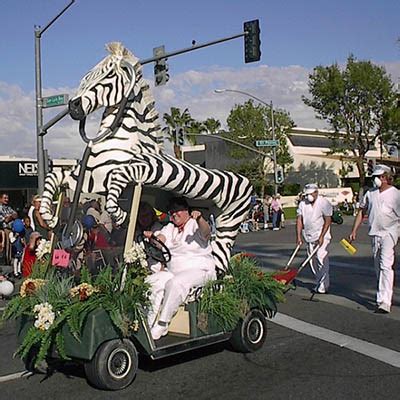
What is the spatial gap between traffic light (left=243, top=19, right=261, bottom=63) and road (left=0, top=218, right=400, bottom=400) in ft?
36.9

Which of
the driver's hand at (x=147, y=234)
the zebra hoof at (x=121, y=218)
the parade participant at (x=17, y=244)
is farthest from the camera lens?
the parade participant at (x=17, y=244)

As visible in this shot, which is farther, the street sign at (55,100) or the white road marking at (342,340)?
the street sign at (55,100)

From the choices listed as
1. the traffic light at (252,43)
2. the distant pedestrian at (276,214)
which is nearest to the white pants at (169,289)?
the traffic light at (252,43)

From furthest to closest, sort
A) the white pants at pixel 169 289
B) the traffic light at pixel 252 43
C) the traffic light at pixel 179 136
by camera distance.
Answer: the traffic light at pixel 179 136 → the traffic light at pixel 252 43 → the white pants at pixel 169 289

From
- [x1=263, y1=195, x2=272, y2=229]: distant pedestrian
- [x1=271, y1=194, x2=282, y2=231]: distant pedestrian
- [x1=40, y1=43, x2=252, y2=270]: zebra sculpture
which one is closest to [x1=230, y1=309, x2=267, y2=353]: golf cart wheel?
[x1=40, y1=43, x2=252, y2=270]: zebra sculpture

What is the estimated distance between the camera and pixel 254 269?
689 centimetres

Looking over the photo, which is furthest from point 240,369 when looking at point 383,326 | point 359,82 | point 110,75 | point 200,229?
point 359,82

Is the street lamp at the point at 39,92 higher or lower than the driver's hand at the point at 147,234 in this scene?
higher

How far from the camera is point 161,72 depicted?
20.2m

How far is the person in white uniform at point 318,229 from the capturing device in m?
10.5

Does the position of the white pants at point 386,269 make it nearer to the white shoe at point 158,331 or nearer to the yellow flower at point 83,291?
the white shoe at point 158,331

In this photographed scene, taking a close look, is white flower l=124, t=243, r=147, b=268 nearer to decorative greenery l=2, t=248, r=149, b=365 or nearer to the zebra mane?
decorative greenery l=2, t=248, r=149, b=365

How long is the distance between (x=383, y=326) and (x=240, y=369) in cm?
249

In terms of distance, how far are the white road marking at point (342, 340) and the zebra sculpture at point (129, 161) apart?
154cm
